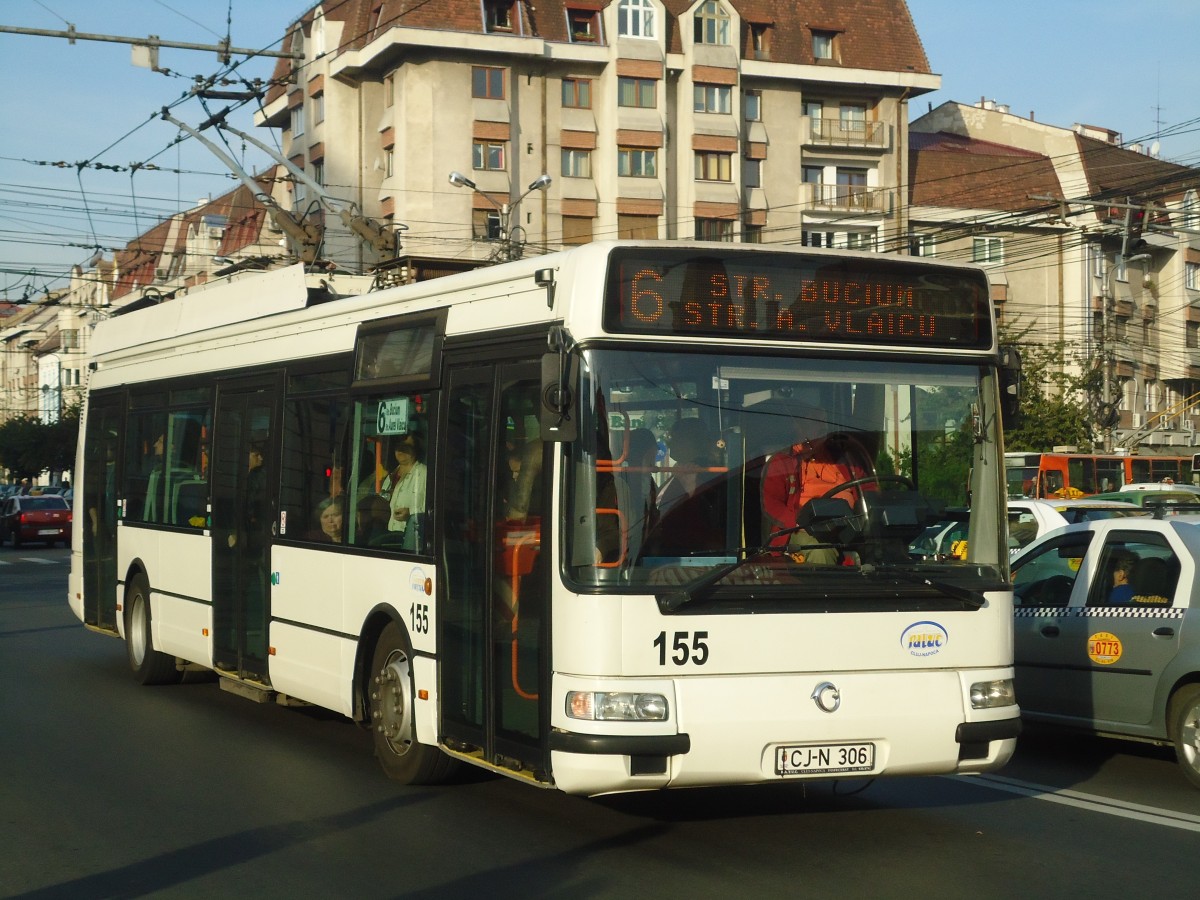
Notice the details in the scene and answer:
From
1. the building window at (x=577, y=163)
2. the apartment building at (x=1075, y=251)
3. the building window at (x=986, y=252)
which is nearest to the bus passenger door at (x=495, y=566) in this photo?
the building window at (x=577, y=163)

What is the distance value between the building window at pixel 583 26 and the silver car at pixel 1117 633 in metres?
53.0

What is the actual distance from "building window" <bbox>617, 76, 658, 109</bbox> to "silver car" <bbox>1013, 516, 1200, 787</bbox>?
51.7 metres

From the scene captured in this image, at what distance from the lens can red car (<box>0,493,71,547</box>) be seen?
47.2 metres

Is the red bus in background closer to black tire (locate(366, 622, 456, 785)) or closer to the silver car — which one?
the silver car

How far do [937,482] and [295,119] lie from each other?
60.9 meters

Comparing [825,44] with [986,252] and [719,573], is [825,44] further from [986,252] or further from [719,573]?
[719,573]

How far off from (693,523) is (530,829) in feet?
6.22

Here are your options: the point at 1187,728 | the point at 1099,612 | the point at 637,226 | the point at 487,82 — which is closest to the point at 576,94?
the point at 487,82

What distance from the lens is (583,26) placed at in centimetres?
6175

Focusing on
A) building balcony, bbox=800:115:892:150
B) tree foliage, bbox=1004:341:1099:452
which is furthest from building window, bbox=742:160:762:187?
tree foliage, bbox=1004:341:1099:452

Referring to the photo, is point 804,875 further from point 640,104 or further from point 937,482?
point 640,104

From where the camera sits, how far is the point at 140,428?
46.4 ft

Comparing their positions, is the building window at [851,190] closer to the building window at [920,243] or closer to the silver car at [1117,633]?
the building window at [920,243]

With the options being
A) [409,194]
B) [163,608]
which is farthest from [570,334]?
[409,194]
